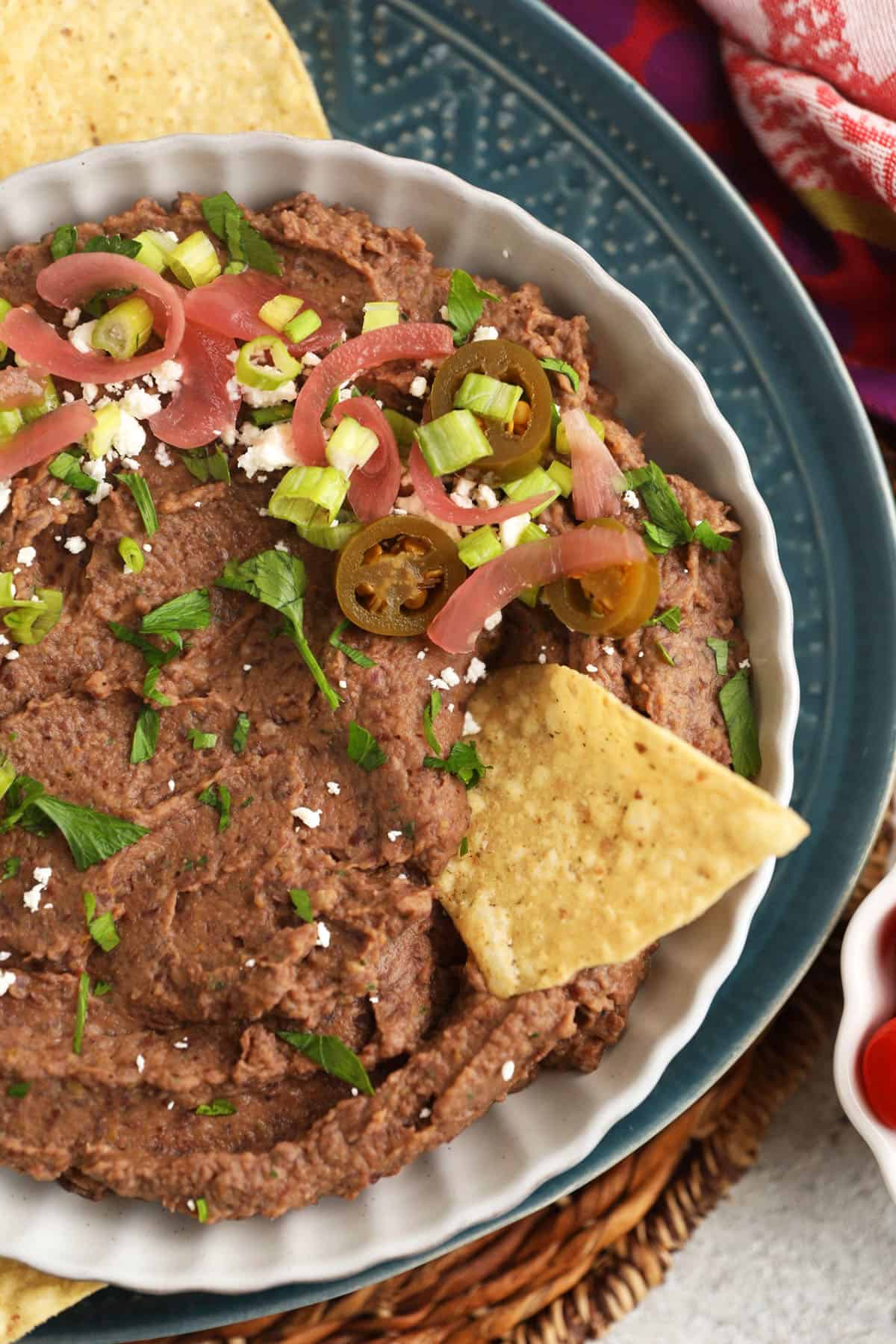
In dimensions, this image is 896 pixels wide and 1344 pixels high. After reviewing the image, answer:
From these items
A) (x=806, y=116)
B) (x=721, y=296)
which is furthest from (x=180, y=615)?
(x=806, y=116)

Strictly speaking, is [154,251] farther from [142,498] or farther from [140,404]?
[142,498]

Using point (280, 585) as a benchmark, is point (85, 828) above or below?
below

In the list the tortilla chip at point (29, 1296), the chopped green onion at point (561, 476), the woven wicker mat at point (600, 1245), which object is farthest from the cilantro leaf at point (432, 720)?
the woven wicker mat at point (600, 1245)

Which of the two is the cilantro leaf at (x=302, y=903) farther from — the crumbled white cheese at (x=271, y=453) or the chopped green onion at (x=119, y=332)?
the chopped green onion at (x=119, y=332)

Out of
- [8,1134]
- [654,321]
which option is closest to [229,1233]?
[8,1134]

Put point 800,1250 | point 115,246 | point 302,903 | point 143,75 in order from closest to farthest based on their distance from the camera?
1. point 302,903
2. point 115,246
3. point 143,75
4. point 800,1250

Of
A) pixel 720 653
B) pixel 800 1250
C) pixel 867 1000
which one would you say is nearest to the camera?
pixel 720 653
